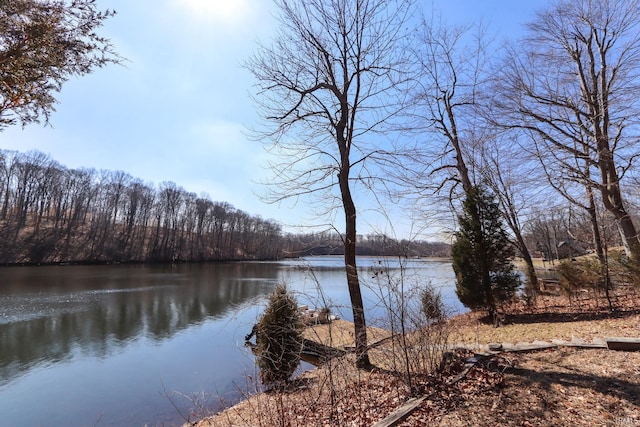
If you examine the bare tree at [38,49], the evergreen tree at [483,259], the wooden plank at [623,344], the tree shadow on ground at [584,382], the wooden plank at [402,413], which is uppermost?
the bare tree at [38,49]

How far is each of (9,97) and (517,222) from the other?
17.1 meters

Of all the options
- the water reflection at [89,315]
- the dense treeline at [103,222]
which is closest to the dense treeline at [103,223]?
the dense treeline at [103,222]

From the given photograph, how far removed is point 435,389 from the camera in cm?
370

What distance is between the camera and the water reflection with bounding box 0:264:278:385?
1065cm

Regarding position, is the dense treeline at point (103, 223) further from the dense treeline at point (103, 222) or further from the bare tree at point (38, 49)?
the bare tree at point (38, 49)

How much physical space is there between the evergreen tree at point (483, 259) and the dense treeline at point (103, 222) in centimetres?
3453

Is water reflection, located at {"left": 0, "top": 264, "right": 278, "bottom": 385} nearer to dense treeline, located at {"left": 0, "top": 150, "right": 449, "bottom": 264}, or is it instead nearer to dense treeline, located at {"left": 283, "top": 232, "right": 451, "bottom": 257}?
dense treeline, located at {"left": 283, "top": 232, "right": 451, "bottom": 257}

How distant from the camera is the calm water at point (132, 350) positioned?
5.59 meters

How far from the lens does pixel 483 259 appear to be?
29.2 feet

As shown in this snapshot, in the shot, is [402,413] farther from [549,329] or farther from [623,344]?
[549,329]

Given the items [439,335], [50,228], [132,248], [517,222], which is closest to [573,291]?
[517,222]

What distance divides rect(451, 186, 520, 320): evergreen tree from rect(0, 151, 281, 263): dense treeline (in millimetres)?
34527

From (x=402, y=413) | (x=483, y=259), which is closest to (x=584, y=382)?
(x=402, y=413)

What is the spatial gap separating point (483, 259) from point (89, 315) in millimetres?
17374
